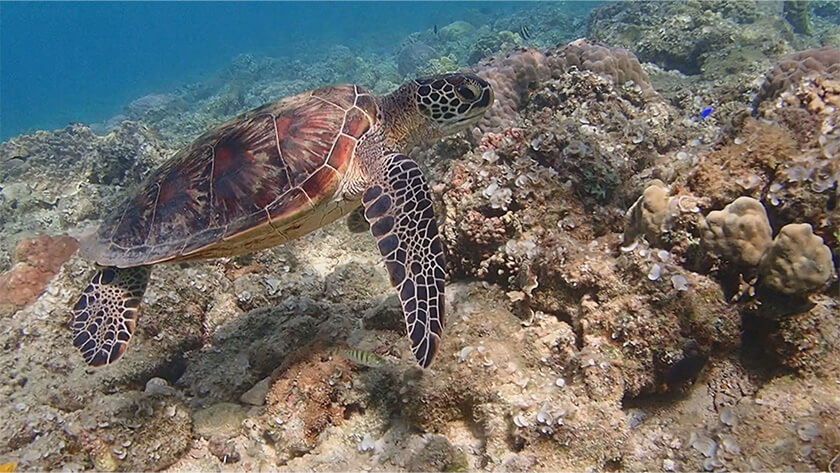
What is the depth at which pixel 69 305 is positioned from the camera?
163 inches

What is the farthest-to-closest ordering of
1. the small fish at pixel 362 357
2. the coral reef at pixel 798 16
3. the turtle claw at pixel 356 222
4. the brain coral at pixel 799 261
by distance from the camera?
1. the coral reef at pixel 798 16
2. the turtle claw at pixel 356 222
3. the small fish at pixel 362 357
4. the brain coral at pixel 799 261

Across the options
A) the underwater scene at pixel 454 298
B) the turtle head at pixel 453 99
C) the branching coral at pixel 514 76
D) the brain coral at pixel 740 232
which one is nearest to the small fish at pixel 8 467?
the underwater scene at pixel 454 298

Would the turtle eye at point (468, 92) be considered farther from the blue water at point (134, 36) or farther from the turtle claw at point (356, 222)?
the blue water at point (134, 36)

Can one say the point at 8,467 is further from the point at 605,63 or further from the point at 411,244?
the point at 605,63

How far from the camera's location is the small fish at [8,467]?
2.63 meters

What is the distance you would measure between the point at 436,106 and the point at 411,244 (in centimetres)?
152

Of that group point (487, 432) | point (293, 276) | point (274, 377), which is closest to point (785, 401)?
point (487, 432)

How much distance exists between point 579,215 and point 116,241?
12.6ft

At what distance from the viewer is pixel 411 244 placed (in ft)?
9.50

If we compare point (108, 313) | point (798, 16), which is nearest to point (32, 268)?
point (108, 313)

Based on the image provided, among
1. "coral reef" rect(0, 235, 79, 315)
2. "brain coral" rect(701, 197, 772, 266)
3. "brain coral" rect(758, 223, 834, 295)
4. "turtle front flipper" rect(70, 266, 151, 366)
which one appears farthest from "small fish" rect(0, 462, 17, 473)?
"brain coral" rect(758, 223, 834, 295)

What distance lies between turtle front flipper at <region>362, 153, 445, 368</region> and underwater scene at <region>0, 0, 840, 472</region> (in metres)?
0.02

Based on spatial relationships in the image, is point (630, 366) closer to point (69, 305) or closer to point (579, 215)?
point (579, 215)

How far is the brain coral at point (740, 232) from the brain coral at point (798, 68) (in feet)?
8.81
